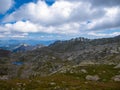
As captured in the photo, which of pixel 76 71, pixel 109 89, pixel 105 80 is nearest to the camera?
pixel 109 89

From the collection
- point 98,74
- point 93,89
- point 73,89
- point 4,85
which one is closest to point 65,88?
point 73,89

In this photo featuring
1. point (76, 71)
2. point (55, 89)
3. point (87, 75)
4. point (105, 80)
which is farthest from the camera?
point (76, 71)

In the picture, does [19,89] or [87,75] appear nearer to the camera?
[19,89]

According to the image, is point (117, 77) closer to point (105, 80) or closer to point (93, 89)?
point (105, 80)

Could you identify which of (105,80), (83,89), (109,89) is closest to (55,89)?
(83,89)

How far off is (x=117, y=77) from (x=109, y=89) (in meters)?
34.1

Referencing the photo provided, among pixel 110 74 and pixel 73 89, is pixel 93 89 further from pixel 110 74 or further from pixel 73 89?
pixel 110 74

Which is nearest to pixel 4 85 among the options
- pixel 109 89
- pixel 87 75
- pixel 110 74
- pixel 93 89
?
pixel 93 89

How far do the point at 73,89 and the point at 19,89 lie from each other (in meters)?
17.9

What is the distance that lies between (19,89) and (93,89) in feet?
80.7

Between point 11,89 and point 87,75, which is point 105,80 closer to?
point 87,75

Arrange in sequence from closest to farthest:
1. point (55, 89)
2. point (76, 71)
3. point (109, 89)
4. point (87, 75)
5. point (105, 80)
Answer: point (55, 89) < point (109, 89) < point (105, 80) < point (87, 75) < point (76, 71)

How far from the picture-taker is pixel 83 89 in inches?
2635

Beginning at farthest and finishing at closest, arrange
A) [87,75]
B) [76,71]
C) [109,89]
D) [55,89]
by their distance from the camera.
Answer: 1. [76,71]
2. [87,75]
3. [109,89]
4. [55,89]
